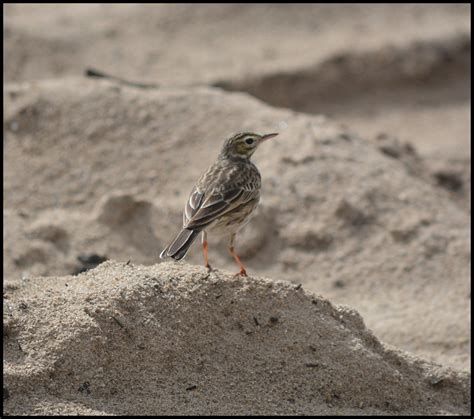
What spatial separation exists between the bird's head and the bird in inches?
7.4

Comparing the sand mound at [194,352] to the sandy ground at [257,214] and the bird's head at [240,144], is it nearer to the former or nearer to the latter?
the sandy ground at [257,214]

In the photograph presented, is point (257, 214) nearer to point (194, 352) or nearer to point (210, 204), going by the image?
point (210, 204)

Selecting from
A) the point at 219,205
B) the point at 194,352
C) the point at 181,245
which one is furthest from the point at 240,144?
the point at 194,352

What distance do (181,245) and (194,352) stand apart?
63 cm

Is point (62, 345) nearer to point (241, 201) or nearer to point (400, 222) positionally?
point (241, 201)

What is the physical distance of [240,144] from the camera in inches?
276

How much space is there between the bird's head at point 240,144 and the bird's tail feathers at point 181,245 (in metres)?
1.31

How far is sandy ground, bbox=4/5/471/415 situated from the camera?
16.8ft

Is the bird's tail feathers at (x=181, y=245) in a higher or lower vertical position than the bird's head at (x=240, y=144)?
lower

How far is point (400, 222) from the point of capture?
28.0 feet

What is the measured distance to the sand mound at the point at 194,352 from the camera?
486 centimetres

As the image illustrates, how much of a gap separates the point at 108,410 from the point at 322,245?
384 centimetres

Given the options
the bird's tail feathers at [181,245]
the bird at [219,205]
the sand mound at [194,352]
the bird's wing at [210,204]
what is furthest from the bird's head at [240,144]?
the sand mound at [194,352]

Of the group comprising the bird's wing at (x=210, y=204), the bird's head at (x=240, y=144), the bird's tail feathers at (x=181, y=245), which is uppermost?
the bird's head at (x=240, y=144)
